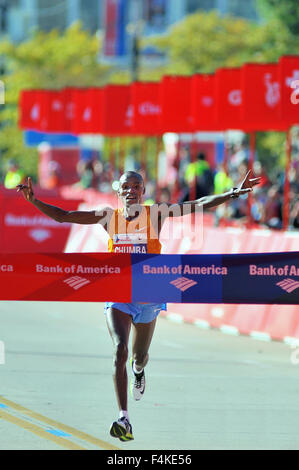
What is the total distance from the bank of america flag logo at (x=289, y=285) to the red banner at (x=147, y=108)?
49.6 ft

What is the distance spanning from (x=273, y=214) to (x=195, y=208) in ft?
34.7

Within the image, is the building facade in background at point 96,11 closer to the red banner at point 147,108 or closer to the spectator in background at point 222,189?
the red banner at point 147,108

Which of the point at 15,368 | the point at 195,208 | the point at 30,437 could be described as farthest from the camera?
the point at 15,368

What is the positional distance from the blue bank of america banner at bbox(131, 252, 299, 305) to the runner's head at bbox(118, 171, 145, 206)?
1.38 ft

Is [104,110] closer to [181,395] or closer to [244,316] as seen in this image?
[244,316]

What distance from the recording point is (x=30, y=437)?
820cm

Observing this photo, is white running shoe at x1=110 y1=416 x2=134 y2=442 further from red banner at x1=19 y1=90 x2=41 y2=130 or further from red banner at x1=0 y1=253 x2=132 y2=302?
red banner at x1=19 y1=90 x2=41 y2=130

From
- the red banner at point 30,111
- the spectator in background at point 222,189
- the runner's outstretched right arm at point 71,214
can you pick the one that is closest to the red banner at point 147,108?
the spectator in background at point 222,189

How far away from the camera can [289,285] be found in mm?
8617

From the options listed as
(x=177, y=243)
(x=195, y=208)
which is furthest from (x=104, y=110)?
(x=195, y=208)

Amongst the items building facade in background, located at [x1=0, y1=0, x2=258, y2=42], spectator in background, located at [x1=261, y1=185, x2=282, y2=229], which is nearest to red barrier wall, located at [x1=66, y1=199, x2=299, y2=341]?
spectator in background, located at [x1=261, y1=185, x2=282, y2=229]

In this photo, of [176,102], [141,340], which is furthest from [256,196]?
[141,340]

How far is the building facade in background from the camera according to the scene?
9269cm

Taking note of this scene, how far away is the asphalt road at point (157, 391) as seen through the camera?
8328mm
